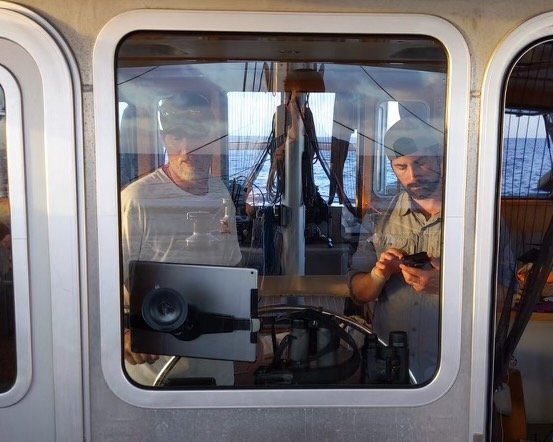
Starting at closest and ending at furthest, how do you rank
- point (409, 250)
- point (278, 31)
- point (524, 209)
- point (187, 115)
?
point (278, 31)
point (187, 115)
point (409, 250)
point (524, 209)

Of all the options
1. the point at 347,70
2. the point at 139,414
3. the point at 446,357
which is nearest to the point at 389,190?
the point at 347,70

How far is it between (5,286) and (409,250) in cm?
107

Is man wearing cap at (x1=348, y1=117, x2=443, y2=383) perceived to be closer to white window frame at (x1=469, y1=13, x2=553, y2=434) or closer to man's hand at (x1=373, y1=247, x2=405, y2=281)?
man's hand at (x1=373, y1=247, x2=405, y2=281)

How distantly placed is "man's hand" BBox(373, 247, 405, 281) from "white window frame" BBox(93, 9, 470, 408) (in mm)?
210

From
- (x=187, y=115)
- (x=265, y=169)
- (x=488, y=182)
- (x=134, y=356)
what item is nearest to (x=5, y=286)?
(x=134, y=356)

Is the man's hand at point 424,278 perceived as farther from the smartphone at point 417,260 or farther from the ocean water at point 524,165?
the ocean water at point 524,165

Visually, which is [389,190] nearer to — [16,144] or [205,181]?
[205,181]

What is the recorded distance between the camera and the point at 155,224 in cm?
171

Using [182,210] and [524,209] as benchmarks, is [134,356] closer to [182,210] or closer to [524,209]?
[182,210]

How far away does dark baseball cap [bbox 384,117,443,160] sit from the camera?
170 cm

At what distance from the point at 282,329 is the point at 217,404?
0.28 m

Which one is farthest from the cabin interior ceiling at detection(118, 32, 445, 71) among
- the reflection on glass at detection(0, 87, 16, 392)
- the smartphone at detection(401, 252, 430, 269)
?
the smartphone at detection(401, 252, 430, 269)

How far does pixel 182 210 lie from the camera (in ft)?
5.72

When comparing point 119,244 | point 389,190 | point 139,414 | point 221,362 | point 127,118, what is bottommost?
point 139,414
